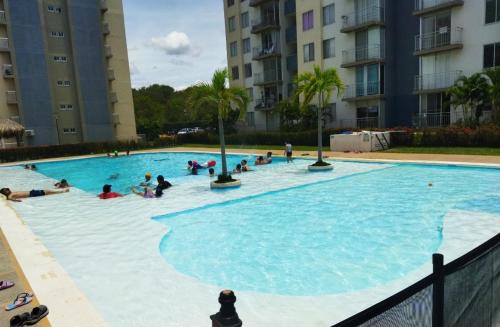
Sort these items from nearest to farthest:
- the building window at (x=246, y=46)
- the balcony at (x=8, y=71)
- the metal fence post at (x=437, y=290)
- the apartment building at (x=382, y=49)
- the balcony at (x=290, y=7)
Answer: the metal fence post at (x=437, y=290) < the apartment building at (x=382, y=49) < the balcony at (x=8, y=71) < the balcony at (x=290, y=7) < the building window at (x=246, y=46)

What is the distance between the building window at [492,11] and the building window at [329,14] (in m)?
13.3

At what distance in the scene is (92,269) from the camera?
7414 millimetres

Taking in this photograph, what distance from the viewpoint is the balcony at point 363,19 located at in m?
32.0

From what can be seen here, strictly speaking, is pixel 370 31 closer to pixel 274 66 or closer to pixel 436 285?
pixel 274 66

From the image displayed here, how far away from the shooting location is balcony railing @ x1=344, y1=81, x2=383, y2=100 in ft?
108

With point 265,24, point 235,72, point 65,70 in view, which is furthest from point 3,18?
point 265,24

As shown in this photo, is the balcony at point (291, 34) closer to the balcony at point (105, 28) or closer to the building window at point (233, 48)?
the building window at point (233, 48)

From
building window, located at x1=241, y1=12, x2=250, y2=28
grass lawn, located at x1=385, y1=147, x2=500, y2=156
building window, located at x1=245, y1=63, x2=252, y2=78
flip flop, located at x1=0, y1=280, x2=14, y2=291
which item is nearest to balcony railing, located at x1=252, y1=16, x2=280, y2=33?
building window, located at x1=241, y1=12, x2=250, y2=28

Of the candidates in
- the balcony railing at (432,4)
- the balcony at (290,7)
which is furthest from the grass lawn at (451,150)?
the balcony at (290,7)

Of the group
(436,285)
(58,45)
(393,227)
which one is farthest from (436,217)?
(58,45)

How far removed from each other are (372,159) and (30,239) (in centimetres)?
1668

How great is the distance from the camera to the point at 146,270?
7230 mm

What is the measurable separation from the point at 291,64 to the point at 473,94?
72.0ft

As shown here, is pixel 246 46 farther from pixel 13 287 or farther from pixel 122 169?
pixel 13 287
